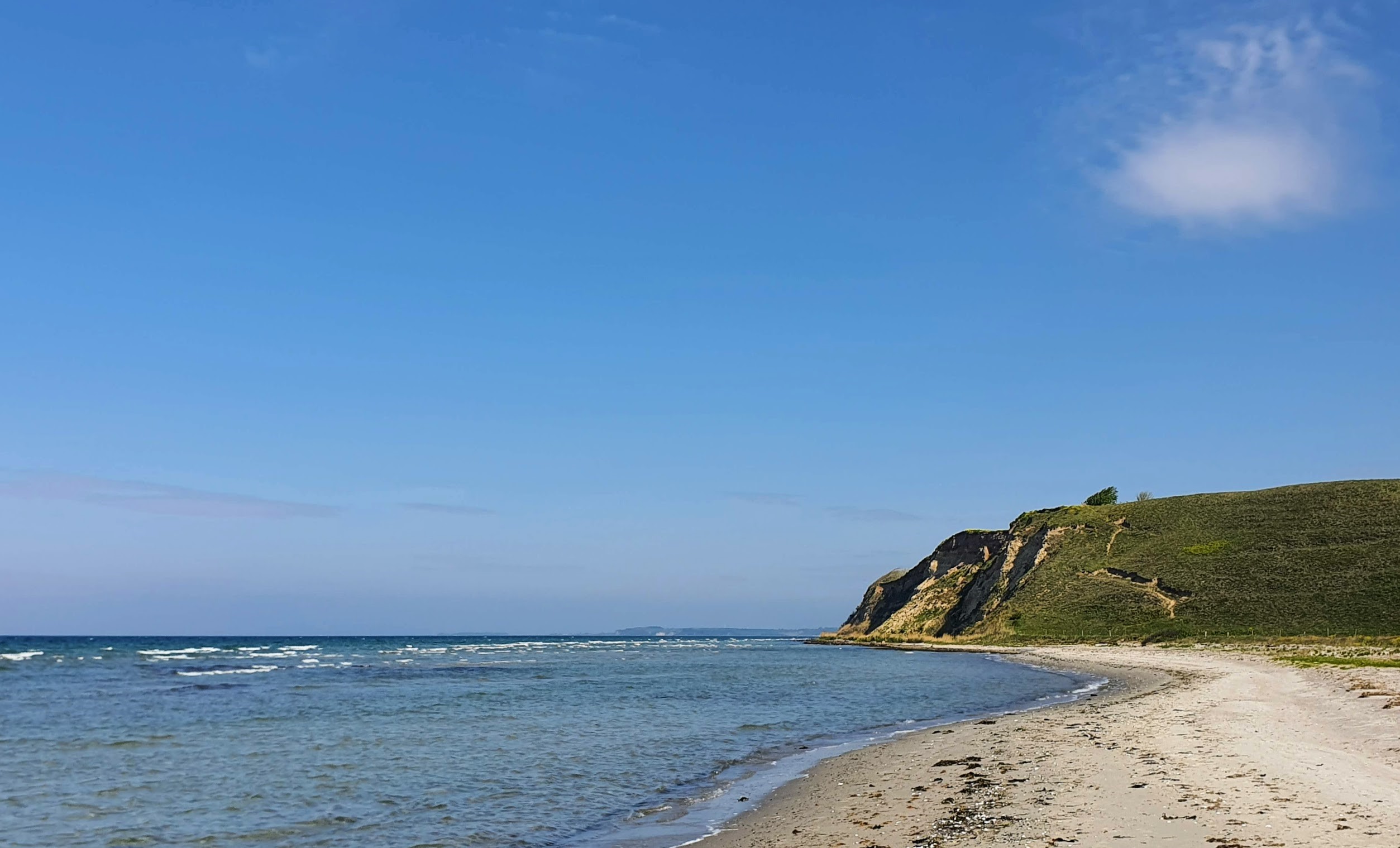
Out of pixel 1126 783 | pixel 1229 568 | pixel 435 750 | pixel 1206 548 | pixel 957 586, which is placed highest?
pixel 1206 548

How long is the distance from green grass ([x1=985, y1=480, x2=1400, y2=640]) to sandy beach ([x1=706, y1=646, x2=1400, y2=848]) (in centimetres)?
4848

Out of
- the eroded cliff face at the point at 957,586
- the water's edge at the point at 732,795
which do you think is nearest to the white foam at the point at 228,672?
the water's edge at the point at 732,795

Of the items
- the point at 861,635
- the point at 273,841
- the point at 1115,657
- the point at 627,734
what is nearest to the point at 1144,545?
the point at 1115,657

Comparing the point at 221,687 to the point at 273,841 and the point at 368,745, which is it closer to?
the point at 368,745

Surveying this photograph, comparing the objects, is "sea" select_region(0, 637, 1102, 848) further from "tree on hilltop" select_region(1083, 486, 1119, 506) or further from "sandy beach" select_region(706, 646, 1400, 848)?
"tree on hilltop" select_region(1083, 486, 1119, 506)

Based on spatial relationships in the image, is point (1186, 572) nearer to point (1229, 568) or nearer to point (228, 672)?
point (1229, 568)

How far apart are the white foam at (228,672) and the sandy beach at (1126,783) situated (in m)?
54.3

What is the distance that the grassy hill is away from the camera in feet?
237

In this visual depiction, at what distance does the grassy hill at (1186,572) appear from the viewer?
72125 millimetres

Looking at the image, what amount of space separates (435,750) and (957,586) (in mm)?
104339

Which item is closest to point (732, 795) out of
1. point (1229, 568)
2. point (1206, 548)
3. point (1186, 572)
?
point (1186, 572)

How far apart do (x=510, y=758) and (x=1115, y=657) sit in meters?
51.9

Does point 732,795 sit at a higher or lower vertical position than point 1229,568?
lower

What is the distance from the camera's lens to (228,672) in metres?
64.4
